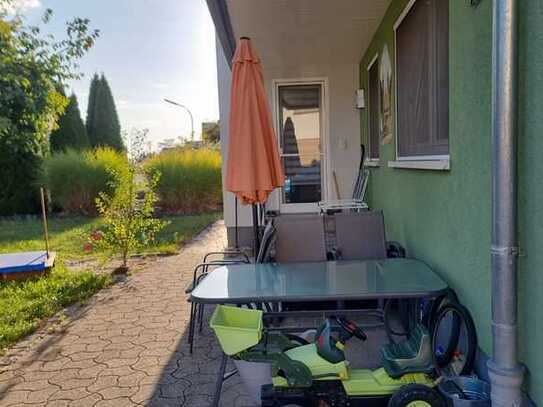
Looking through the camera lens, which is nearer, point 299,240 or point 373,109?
point 299,240

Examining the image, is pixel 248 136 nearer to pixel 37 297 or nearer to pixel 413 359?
pixel 413 359

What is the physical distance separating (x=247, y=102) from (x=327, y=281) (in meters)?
1.55

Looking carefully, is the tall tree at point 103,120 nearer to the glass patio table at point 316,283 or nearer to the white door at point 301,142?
the white door at point 301,142

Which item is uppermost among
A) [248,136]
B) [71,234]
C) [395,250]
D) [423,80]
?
[423,80]

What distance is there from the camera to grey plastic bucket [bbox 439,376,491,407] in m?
1.77

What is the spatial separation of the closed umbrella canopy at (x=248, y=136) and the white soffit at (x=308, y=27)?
0.85 m

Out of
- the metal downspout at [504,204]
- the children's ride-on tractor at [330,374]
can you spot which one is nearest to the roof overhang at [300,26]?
the metal downspout at [504,204]

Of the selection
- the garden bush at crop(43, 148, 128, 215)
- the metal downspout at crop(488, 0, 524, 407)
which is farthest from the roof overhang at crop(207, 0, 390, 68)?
the garden bush at crop(43, 148, 128, 215)

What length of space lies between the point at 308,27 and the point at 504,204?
3.47 m

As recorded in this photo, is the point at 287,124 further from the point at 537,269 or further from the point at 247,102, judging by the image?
the point at 537,269

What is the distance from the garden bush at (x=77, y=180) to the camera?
10797 mm

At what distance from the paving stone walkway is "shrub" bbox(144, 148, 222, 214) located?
6649mm

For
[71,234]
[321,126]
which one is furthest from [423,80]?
[71,234]

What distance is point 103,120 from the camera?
17.4 metres
